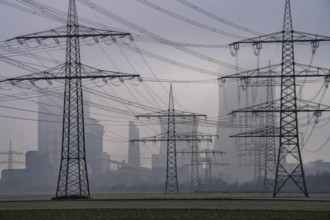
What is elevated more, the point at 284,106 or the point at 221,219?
the point at 284,106

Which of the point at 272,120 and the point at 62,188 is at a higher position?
the point at 272,120

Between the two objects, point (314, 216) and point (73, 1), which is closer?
point (314, 216)

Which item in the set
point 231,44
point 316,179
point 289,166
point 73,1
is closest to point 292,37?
point 231,44

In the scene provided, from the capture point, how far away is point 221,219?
103ft

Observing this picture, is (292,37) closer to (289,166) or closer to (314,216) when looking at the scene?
(314,216)

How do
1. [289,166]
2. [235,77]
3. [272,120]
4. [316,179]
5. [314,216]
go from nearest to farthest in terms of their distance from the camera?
1. [314,216]
2. [235,77]
3. [272,120]
4. [316,179]
5. [289,166]

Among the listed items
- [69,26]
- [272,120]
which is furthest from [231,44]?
[272,120]

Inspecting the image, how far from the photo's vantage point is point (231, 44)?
65.2 metres

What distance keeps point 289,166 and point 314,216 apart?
16813 cm

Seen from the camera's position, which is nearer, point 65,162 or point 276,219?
point 276,219

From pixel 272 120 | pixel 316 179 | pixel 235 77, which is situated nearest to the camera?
pixel 235 77

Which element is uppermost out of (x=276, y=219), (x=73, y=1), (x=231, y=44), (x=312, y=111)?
(x=73, y=1)

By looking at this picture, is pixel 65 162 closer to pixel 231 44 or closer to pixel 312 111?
pixel 231 44

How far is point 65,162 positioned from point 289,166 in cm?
14048
